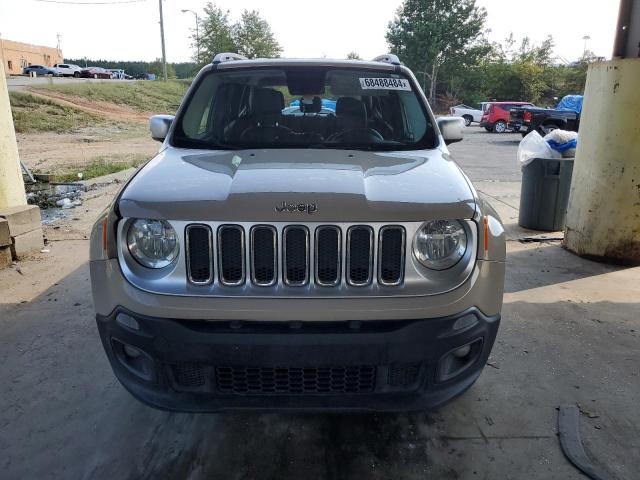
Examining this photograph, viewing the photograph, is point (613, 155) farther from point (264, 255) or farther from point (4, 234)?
point (4, 234)

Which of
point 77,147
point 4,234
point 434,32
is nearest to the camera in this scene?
point 4,234

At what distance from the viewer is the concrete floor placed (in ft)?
7.89

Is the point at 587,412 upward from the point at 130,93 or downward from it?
downward

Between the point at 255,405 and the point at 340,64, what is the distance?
2.44m

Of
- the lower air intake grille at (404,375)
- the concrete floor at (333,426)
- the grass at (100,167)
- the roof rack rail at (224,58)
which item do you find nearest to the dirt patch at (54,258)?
the concrete floor at (333,426)

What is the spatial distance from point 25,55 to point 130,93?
4975cm

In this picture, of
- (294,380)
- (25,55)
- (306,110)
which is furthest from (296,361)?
(25,55)

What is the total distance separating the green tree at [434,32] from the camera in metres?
53.6

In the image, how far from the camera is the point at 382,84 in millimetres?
3496

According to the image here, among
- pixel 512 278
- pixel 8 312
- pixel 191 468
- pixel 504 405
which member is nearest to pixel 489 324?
pixel 504 405

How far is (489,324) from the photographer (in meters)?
2.24

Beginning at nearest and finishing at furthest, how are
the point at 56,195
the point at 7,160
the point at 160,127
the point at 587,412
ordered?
the point at 587,412
the point at 160,127
the point at 7,160
the point at 56,195

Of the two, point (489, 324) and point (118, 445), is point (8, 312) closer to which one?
point (118, 445)

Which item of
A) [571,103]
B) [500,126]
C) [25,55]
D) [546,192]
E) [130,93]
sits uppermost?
[25,55]
